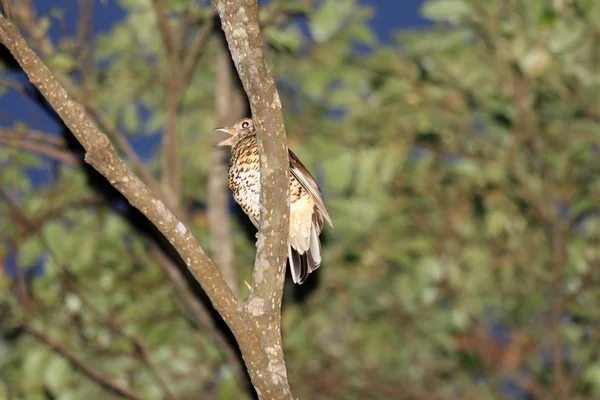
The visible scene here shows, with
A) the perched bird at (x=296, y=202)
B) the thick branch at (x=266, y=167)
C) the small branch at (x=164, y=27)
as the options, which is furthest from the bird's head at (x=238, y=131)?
A: the thick branch at (x=266, y=167)

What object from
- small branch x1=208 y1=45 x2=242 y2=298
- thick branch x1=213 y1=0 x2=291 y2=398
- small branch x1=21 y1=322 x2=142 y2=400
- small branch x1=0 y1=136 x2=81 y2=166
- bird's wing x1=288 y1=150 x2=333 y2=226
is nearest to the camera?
thick branch x1=213 y1=0 x2=291 y2=398

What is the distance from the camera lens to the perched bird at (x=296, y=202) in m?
4.17

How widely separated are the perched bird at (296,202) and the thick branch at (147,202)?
1028 mm

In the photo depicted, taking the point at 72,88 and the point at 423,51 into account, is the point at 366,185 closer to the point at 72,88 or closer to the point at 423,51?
the point at 423,51

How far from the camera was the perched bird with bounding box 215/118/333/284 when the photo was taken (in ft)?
13.7

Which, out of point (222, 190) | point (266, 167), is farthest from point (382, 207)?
point (266, 167)

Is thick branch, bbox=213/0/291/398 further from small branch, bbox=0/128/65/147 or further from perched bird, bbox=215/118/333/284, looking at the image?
small branch, bbox=0/128/65/147

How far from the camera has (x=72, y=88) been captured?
5.46 metres

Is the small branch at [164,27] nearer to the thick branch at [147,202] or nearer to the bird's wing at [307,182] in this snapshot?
the bird's wing at [307,182]

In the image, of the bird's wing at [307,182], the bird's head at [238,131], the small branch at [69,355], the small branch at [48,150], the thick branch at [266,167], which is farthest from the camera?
the small branch at [69,355]

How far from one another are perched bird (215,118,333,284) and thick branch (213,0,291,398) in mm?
931

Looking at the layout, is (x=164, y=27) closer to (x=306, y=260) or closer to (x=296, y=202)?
(x=296, y=202)

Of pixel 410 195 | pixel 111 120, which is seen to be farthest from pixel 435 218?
pixel 111 120

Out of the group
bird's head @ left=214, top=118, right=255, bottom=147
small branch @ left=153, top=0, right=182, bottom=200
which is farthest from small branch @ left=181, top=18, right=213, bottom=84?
bird's head @ left=214, top=118, right=255, bottom=147
